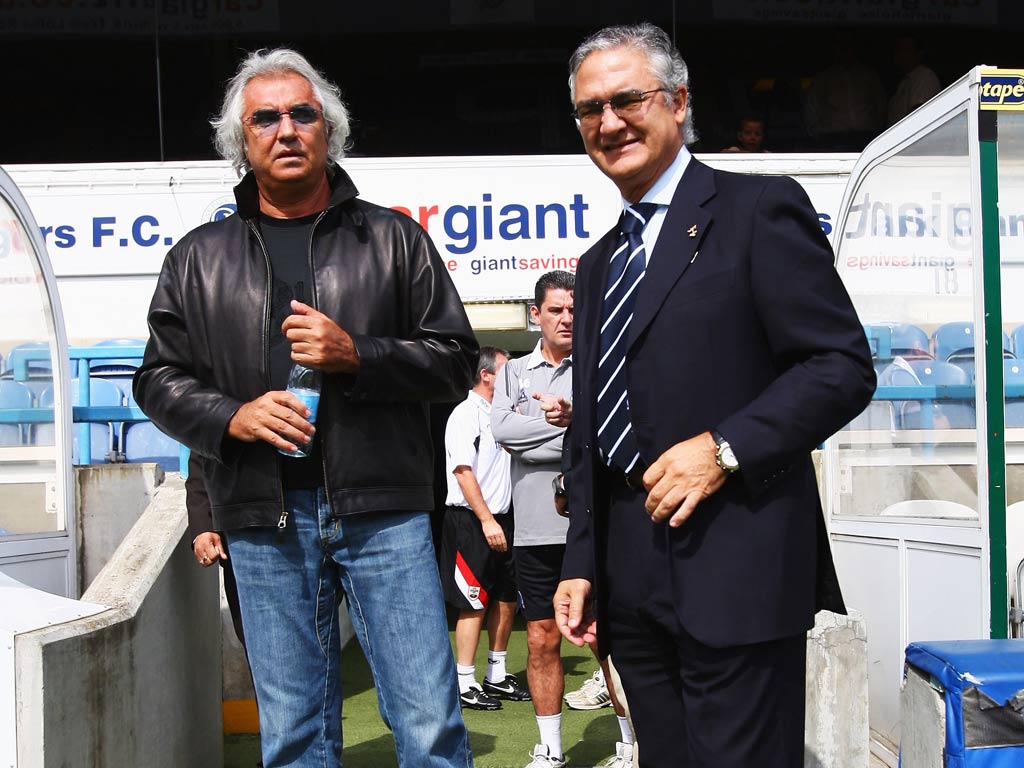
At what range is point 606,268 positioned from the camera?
94.0 inches

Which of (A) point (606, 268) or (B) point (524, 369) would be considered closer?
(A) point (606, 268)

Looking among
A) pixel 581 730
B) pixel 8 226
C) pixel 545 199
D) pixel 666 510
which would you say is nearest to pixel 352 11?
pixel 545 199

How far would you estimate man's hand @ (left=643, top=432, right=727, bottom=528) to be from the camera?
1996mm

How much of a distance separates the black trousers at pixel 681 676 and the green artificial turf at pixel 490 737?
304 cm

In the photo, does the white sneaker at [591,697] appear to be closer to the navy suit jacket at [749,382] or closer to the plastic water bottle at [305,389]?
the plastic water bottle at [305,389]

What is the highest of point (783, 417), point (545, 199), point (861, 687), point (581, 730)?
point (545, 199)

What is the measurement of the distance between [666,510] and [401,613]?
2.90 ft

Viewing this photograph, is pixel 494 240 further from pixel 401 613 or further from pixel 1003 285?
pixel 401 613

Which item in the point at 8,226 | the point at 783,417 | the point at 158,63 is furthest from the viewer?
the point at 158,63

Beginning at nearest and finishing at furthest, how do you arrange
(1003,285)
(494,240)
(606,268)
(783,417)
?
(783,417)
(606,268)
(1003,285)
(494,240)

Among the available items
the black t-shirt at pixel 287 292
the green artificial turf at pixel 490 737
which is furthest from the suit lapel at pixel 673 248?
the green artificial turf at pixel 490 737

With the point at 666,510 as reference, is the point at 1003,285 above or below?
above

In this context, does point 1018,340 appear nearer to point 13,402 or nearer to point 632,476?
point 632,476

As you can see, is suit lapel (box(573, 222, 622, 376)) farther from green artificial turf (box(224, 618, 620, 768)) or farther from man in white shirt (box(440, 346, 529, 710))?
man in white shirt (box(440, 346, 529, 710))
